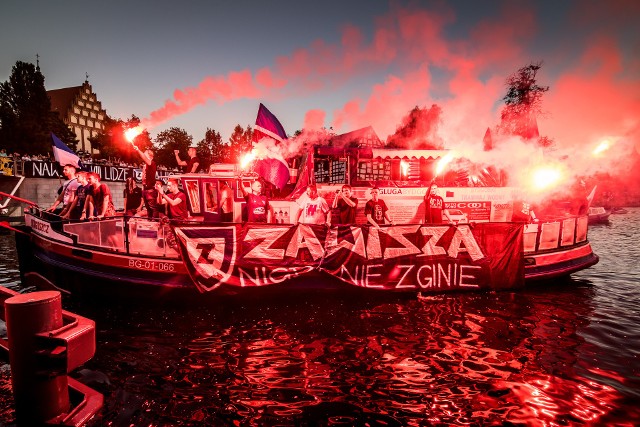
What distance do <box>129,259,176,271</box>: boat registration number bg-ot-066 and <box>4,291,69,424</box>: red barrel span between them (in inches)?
188

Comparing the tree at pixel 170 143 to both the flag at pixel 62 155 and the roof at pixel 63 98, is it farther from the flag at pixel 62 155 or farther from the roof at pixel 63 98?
the flag at pixel 62 155

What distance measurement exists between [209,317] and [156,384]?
2.48m

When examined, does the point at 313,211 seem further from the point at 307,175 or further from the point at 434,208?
the point at 434,208

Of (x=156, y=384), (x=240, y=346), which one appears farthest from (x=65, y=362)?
(x=240, y=346)

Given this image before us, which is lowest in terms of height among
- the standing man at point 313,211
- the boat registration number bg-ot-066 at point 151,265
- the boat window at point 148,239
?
the boat registration number bg-ot-066 at point 151,265

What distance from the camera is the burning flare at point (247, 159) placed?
11.4 m

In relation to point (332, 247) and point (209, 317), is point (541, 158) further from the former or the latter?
point (209, 317)

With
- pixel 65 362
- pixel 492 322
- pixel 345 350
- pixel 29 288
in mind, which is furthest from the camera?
pixel 29 288

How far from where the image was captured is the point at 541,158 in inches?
564

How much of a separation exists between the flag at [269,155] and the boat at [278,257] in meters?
5.27

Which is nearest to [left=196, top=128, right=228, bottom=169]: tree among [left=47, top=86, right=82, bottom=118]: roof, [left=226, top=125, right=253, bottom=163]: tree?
[left=226, top=125, right=253, bottom=163]: tree

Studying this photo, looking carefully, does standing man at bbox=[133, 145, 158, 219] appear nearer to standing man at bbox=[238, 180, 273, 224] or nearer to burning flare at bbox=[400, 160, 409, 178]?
standing man at bbox=[238, 180, 273, 224]

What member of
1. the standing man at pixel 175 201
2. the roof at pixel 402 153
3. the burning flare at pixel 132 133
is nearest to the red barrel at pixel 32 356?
the standing man at pixel 175 201

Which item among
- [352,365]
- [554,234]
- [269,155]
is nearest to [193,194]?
[269,155]
